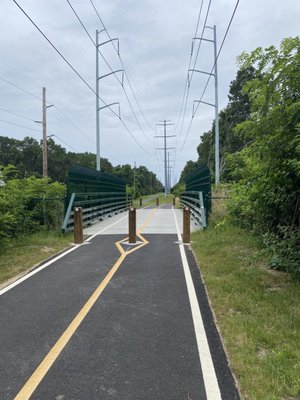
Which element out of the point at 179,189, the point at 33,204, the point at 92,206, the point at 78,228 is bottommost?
the point at 78,228

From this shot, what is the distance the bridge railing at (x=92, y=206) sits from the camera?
1425cm

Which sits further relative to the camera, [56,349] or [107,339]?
[107,339]

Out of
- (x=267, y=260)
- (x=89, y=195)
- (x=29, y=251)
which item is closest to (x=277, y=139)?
(x=267, y=260)

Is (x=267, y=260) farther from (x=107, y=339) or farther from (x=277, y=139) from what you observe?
(x=107, y=339)

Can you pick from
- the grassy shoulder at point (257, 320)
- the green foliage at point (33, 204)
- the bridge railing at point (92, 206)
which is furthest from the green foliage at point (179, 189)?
the grassy shoulder at point (257, 320)

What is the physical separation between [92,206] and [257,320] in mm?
13955

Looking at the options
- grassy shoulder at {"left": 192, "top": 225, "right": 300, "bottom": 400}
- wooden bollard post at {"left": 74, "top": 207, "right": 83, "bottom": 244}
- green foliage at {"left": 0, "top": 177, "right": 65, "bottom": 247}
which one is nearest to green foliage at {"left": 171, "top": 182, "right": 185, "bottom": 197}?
green foliage at {"left": 0, "top": 177, "right": 65, "bottom": 247}

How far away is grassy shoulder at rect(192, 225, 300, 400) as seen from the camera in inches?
141

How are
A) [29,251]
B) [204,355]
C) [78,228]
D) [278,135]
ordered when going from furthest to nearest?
[78,228] < [29,251] < [278,135] < [204,355]

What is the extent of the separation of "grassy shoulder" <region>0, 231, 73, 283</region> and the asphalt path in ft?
3.02

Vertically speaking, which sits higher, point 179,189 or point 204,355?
point 179,189

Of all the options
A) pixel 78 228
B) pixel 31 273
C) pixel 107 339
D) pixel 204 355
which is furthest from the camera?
pixel 78 228

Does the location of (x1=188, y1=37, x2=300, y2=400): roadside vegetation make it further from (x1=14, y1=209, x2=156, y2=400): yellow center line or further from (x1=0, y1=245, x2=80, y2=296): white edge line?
(x1=0, y1=245, x2=80, y2=296): white edge line

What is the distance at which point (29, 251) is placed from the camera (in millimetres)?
10766
